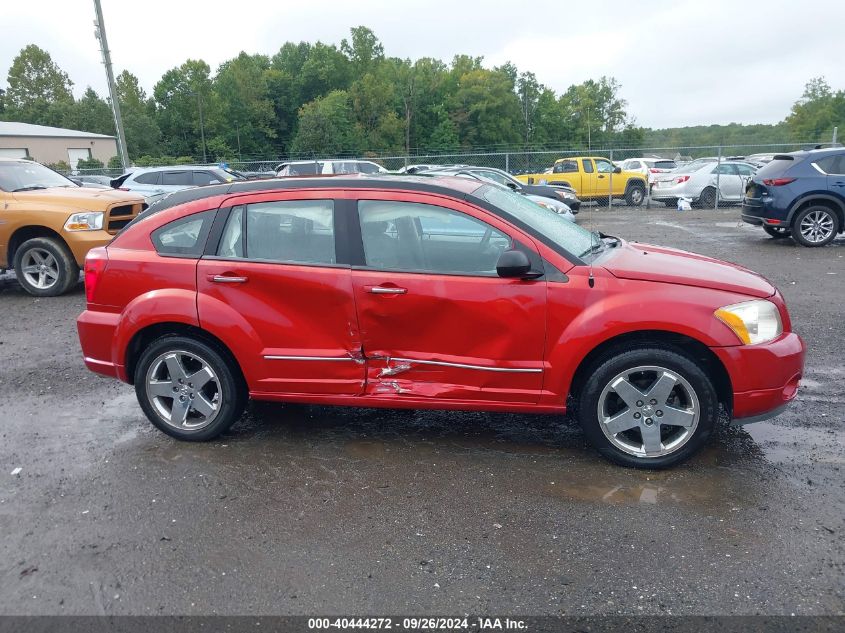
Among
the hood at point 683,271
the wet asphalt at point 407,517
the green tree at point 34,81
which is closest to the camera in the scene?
the wet asphalt at point 407,517

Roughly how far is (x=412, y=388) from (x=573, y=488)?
113cm

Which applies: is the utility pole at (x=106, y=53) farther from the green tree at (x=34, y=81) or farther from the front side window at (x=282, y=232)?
the green tree at (x=34, y=81)

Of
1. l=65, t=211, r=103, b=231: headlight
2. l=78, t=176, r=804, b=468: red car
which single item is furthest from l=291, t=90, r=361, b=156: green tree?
l=78, t=176, r=804, b=468: red car

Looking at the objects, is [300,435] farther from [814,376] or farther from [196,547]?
[814,376]

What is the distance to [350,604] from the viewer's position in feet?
9.40

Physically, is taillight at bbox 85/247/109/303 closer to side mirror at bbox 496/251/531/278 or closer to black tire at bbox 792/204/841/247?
side mirror at bbox 496/251/531/278

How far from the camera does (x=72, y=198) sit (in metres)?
9.26

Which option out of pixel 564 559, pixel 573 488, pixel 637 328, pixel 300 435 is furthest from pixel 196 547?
pixel 637 328

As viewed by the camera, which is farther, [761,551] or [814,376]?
[814,376]

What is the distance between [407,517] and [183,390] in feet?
6.08

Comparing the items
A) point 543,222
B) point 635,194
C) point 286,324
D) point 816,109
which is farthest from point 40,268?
point 816,109

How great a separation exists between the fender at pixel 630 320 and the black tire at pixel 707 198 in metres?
19.3

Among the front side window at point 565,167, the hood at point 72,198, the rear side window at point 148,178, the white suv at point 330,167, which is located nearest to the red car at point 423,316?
the hood at point 72,198

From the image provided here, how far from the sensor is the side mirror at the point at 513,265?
3.82 meters
